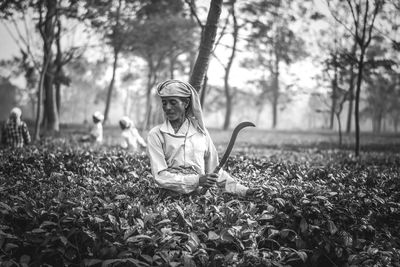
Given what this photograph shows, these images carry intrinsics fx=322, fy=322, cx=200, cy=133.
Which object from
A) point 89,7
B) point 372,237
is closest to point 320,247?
point 372,237

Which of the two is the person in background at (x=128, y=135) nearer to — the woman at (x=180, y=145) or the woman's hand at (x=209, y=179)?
the woman at (x=180, y=145)

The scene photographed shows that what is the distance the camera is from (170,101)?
130 inches

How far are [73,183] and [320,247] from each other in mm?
2683

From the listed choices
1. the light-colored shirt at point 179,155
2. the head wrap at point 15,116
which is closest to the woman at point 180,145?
the light-colored shirt at point 179,155

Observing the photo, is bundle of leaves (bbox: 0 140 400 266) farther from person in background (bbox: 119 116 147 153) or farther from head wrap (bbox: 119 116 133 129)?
person in background (bbox: 119 116 147 153)

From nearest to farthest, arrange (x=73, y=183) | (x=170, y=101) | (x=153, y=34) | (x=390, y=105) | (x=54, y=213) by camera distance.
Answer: (x=54, y=213) < (x=170, y=101) < (x=73, y=183) < (x=153, y=34) < (x=390, y=105)

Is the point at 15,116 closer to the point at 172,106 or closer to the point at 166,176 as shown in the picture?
the point at 172,106

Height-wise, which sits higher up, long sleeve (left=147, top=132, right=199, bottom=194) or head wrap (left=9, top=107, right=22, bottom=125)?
head wrap (left=9, top=107, right=22, bottom=125)

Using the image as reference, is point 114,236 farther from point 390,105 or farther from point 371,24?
point 390,105

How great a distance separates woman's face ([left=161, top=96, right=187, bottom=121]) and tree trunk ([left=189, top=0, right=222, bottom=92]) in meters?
3.08

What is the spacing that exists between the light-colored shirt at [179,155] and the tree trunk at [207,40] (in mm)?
3026

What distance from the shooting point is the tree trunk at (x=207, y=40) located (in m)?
6.21

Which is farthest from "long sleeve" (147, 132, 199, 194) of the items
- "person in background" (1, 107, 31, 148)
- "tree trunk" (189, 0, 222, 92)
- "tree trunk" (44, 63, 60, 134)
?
"tree trunk" (44, 63, 60, 134)

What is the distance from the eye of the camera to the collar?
3.37m
